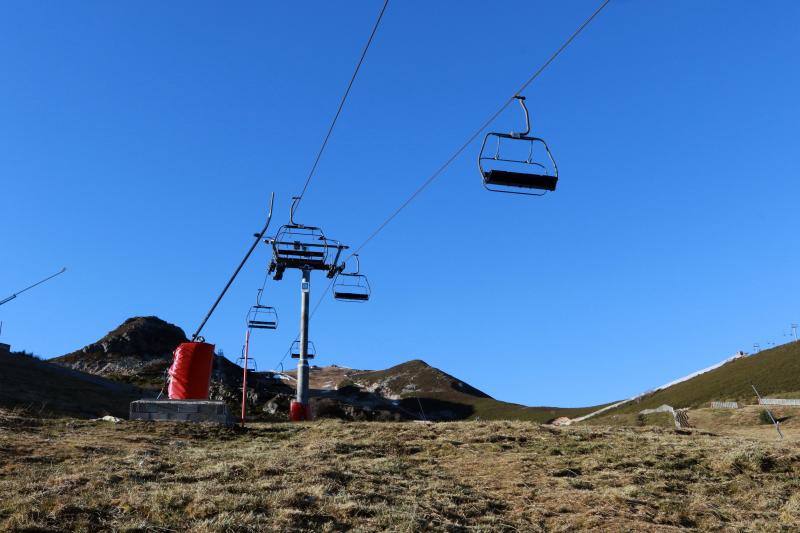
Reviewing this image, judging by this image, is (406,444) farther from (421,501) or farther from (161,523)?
(161,523)

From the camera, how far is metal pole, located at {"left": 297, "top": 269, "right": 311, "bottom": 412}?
98.3 feet

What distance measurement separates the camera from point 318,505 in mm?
11086

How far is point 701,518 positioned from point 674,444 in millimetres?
6476

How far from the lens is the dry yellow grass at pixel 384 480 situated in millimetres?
10367

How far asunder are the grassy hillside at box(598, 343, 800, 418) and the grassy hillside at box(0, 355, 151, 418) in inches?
2350

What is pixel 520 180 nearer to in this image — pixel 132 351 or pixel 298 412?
pixel 298 412

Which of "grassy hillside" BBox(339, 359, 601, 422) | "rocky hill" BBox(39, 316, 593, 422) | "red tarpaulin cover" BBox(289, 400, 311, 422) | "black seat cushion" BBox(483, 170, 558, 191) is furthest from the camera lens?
"grassy hillside" BBox(339, 359, 601, 422)

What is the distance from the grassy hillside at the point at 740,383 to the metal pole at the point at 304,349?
183 ft

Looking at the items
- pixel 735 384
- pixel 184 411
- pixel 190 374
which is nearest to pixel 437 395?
pixel 735 384

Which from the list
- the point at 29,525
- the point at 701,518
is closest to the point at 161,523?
the point at 29,525

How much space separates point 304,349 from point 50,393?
39.9ft

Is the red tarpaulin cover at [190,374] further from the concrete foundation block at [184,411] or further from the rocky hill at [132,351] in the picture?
the rocky hill at [132,351]

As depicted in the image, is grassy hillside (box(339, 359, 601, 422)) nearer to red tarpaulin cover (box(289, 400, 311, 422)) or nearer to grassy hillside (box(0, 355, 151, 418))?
grassy hillside (box(0, 355, 151, 418))

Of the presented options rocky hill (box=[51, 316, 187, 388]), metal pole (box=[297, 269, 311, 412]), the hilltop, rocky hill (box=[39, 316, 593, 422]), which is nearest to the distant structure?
the hilltop
